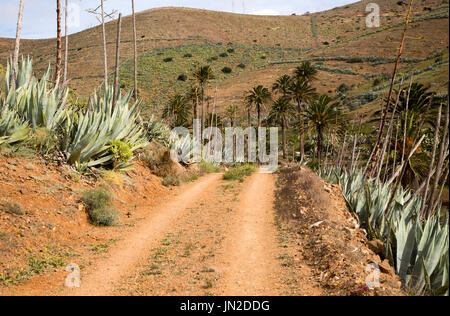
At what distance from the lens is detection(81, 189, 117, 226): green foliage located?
7664mm

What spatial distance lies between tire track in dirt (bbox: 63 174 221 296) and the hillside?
3260 cm

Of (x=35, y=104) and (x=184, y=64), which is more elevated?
(x=184, y=64)

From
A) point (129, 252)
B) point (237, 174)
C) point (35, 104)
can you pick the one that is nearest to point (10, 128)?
point (35, 104)

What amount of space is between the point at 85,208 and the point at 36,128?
108 inches

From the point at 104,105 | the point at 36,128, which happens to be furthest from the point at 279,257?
the point at 104,105

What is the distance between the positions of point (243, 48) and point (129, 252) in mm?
79398

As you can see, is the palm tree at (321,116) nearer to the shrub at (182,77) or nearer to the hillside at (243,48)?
the hillside at (243,48)

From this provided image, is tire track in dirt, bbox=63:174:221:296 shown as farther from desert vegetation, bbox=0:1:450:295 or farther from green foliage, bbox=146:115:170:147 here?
green foliage, bbox=146:115:170:147

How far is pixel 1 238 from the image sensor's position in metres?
5.41

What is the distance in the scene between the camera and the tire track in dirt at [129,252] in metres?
4.78

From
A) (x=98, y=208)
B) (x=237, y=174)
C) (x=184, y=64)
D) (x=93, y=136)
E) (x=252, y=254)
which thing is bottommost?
(x=237, y=174)

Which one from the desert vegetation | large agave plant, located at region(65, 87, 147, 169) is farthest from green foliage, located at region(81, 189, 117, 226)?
large agave plant, located at region(65, 87, 147, 169)

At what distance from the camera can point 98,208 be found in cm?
783

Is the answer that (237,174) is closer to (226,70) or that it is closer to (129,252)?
(129,252)
